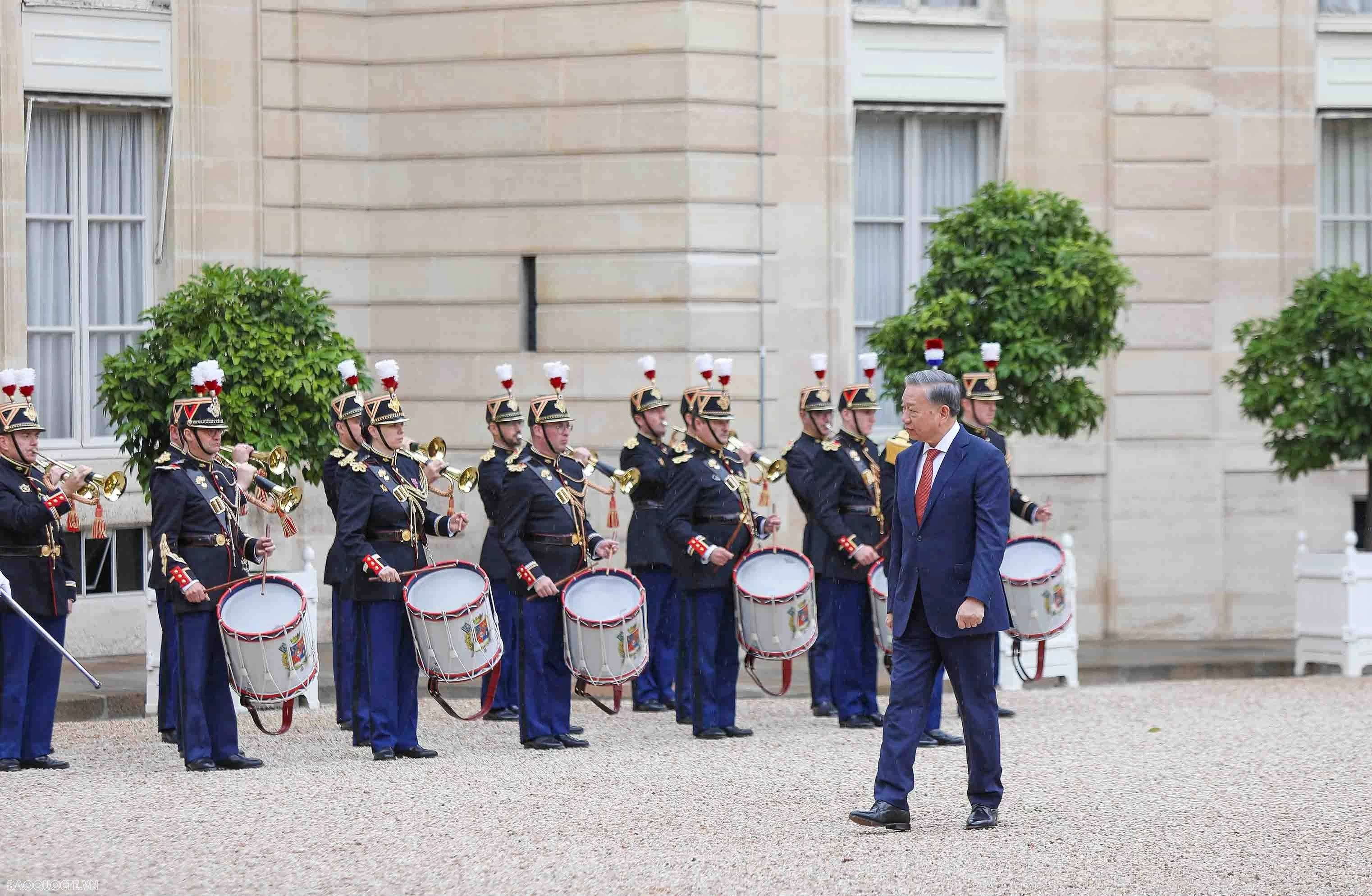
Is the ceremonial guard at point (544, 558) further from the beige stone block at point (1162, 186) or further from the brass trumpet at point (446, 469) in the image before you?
Answer: the beige stone block at point (1162, 186)

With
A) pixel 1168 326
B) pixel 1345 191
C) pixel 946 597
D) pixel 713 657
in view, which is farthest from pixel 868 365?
pixel 1345 191

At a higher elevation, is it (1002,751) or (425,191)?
(425,191)

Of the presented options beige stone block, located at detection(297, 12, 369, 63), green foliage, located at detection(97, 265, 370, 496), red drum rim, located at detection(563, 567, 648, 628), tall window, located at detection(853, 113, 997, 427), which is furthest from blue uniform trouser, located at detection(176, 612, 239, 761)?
tall window, located at detection(853, 113, 997, 427)

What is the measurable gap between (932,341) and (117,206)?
22.2 ft

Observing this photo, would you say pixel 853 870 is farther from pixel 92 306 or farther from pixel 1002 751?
pixel 92 306

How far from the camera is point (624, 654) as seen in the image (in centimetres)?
1127

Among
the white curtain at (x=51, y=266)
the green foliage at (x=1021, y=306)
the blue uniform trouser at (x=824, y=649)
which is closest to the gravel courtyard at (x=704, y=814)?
the blue uniform trouser at (x=824, y=649)

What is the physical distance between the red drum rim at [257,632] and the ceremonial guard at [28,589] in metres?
0.91

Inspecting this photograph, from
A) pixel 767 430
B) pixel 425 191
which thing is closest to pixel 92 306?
pixel 425 191

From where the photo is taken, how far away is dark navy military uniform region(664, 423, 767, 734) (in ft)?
39.3

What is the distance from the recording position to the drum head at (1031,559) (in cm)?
1236

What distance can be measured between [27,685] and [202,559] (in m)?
1.05

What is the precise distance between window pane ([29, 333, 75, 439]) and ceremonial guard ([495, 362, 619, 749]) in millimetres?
6060

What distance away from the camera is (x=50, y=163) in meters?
16.5
